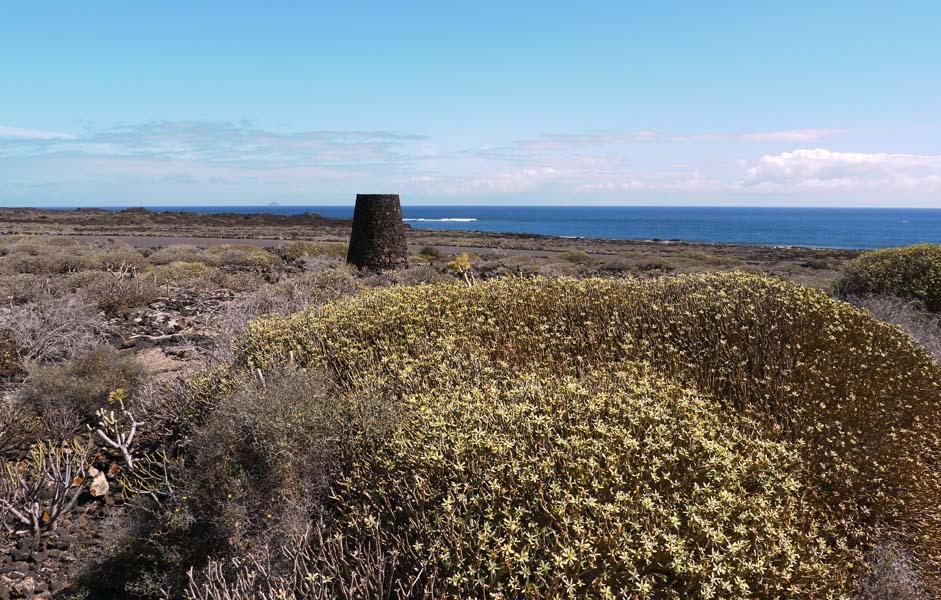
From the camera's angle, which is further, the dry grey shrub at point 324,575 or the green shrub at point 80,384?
the green shrub at point 80,384

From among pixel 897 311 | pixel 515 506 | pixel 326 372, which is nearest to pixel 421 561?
pixel 515 506

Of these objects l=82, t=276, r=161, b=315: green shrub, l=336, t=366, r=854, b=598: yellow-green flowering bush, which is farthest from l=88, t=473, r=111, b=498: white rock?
l=82, t=276, r=161, b=315: green shrub

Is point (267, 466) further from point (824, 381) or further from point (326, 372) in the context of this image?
point (824, 381)

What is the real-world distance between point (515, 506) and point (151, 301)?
34.8 feet

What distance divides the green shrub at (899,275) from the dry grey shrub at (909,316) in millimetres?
310

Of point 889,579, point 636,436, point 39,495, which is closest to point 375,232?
point 39,495

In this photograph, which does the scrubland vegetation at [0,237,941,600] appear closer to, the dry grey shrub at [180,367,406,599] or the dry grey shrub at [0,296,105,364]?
the dry grey shrub at [180,367,406,599]

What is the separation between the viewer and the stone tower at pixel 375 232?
14.8m

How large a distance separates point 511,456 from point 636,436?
74 centimetres

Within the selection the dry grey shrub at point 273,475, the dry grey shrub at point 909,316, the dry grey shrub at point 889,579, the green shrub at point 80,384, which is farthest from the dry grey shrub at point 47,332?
the dry grey shrub at point 909,316

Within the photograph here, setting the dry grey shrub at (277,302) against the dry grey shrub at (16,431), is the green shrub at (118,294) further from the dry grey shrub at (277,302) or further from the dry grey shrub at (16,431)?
the dry grey shrub at (16,431)

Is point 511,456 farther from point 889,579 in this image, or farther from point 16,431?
point 16,431

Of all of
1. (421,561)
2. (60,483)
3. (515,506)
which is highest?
(515,506)

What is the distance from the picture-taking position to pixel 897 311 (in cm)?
840
